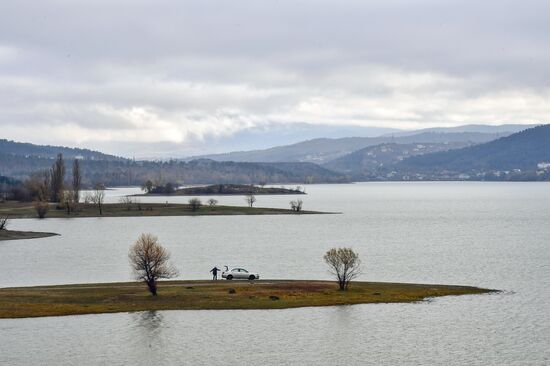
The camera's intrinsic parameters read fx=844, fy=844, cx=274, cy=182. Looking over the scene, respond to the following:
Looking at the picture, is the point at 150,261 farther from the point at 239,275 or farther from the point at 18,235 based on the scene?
the point at 18,235

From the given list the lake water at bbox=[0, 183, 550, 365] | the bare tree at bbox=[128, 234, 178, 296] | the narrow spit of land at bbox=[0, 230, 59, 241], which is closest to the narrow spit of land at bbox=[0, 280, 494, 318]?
the bare tree at bbox=[128, 234, 178, 296]

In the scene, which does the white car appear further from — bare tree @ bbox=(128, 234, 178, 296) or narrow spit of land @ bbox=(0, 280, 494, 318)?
bare tree @ bbox=(128, 234, 178, 296)

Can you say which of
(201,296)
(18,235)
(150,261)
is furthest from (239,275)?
(18,235)

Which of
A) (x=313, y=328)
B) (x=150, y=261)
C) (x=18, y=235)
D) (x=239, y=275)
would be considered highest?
(x=150, y=261)

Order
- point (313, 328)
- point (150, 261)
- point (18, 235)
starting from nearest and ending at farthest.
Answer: point (313, 328), point (150, 261), point (18, 235)

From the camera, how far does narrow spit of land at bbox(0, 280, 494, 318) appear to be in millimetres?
76312

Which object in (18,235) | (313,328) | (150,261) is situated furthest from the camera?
(18,235)

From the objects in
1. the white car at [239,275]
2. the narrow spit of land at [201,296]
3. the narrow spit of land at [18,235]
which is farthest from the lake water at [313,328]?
the narrow spit of land at [18,235]

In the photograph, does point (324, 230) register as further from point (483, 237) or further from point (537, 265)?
point (537, 265)

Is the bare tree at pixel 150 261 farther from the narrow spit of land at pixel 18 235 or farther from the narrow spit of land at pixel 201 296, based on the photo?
the narrow spit of land at pixel 18 235

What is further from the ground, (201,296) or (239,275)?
(239,275)

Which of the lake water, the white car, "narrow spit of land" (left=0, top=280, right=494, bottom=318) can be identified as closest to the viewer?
the lake water

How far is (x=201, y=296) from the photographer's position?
80875mm

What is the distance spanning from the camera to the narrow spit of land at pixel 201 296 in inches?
3004
